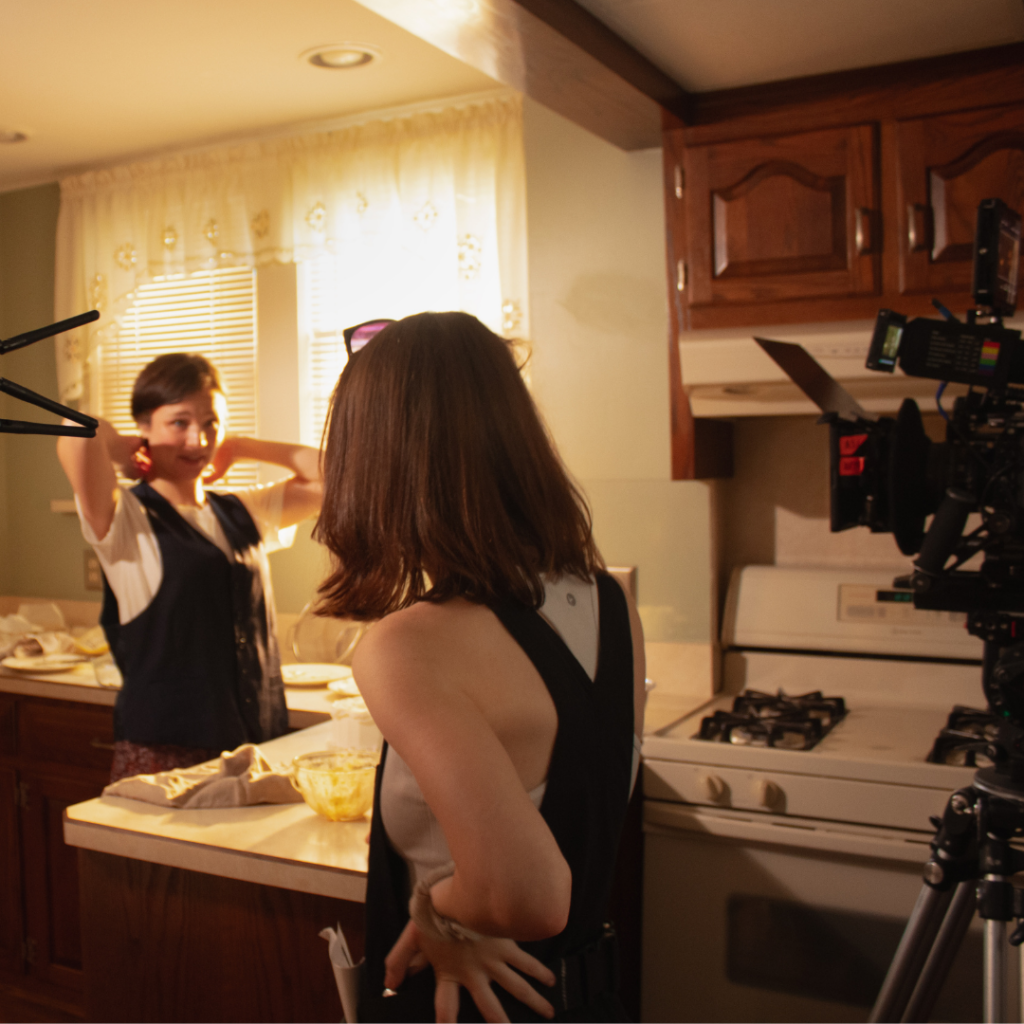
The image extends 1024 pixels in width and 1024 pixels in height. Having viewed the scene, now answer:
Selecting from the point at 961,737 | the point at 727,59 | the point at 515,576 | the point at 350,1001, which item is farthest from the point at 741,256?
the point at 350,1001

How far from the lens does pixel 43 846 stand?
2.80m

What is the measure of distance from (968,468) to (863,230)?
0.83m

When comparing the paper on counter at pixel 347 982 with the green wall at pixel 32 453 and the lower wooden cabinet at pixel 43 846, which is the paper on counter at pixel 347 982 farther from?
the green wall at pixel 32 453

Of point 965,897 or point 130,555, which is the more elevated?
point 130,555

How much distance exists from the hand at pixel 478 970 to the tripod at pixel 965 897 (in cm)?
71

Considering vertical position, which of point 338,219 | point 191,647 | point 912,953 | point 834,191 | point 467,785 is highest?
point 338,219

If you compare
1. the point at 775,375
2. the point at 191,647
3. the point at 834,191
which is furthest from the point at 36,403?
the point at 834,191

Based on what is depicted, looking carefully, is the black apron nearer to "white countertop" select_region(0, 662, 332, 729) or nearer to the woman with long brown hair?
the woman with long brown hair

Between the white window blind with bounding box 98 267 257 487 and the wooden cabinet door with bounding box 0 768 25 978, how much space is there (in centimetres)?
113

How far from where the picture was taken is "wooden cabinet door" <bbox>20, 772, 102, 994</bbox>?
2.73m

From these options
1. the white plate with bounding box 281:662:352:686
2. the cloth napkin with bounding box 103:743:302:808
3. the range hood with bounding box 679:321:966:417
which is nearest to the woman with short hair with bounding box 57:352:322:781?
the white plate with bounding box 281:662:352:686

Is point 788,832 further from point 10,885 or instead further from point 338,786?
point 10,885

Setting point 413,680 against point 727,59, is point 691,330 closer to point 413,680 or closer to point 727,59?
point 727,59

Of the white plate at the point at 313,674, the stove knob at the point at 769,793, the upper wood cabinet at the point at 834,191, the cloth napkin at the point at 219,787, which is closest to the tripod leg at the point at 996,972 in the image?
the stove knob at the point at 769,793
